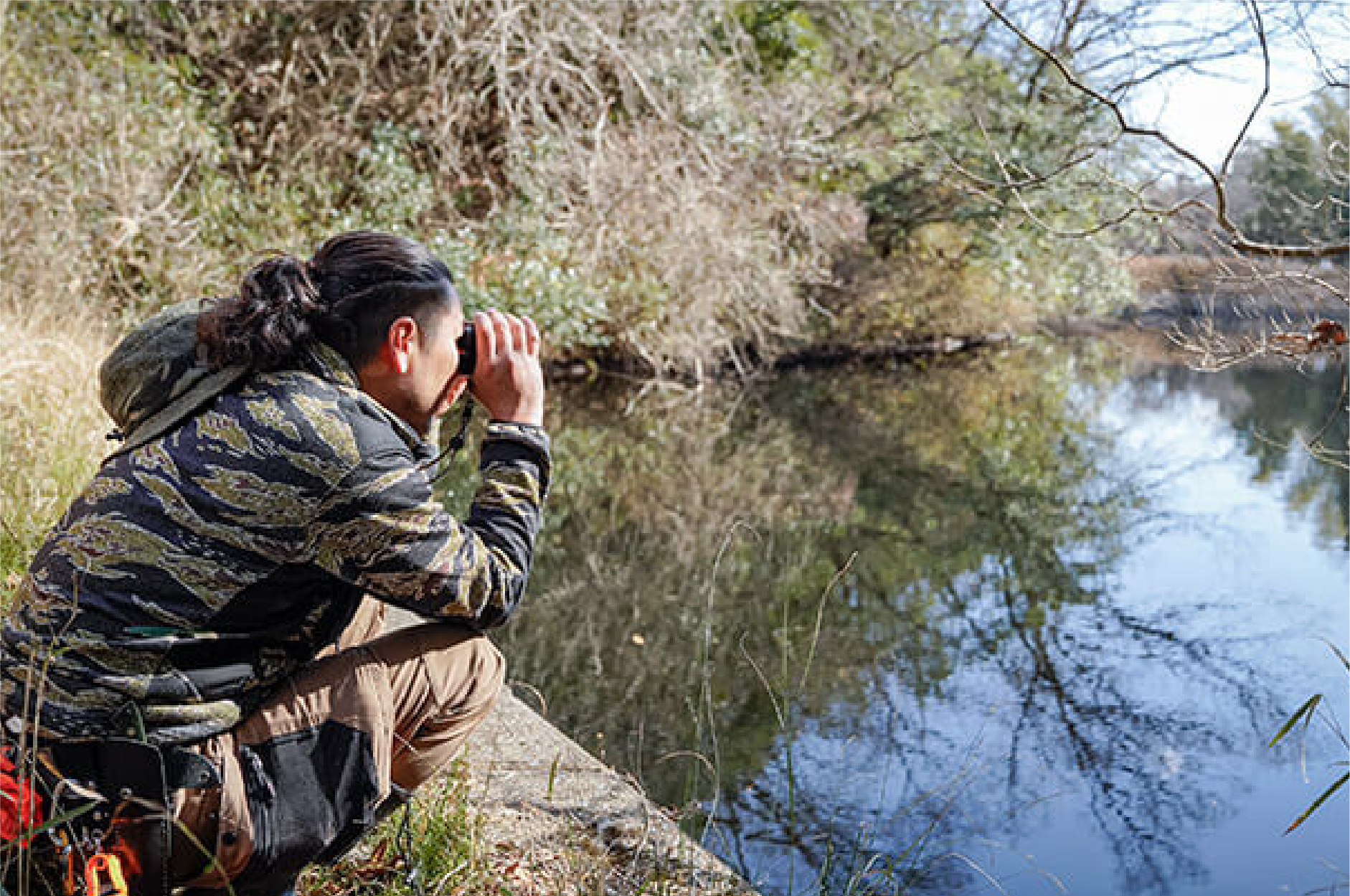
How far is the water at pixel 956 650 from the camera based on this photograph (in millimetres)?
3256

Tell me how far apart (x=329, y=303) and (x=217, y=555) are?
39cm

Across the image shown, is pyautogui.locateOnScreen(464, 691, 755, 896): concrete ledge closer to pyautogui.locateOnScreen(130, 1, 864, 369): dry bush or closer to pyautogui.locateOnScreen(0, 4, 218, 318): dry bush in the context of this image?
pyautogui.locateOnScreen(0, 4, 218, 318): dry bush

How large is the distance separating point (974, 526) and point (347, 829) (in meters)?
5.09

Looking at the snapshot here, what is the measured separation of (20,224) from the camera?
23.6 ft

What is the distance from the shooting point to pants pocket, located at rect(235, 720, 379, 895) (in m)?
1.72

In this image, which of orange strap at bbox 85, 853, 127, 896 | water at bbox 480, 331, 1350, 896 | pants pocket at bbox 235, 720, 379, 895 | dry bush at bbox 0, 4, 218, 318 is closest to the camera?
orange strap at bbox 85, 853, 127, 896

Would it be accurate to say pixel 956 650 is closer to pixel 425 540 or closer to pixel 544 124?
pixel 425 540

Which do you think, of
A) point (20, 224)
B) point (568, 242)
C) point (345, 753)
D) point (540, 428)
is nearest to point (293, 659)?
point (345, 753)

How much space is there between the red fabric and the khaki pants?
175mm

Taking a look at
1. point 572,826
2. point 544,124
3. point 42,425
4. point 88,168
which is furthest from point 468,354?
point 544,124

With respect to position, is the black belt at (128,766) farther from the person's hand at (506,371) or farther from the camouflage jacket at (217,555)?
the person's hand at (506,371)

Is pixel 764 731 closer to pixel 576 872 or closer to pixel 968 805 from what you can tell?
pixel 968 805

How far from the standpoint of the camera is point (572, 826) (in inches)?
97.0

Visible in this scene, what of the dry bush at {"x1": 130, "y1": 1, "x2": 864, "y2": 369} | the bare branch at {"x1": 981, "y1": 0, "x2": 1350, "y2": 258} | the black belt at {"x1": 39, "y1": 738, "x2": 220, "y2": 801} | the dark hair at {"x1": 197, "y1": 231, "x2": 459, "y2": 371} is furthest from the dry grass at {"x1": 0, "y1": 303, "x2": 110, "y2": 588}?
the dry bush at {"x1": 130, "y1": 1, "x2": 864, "y2": 369}
